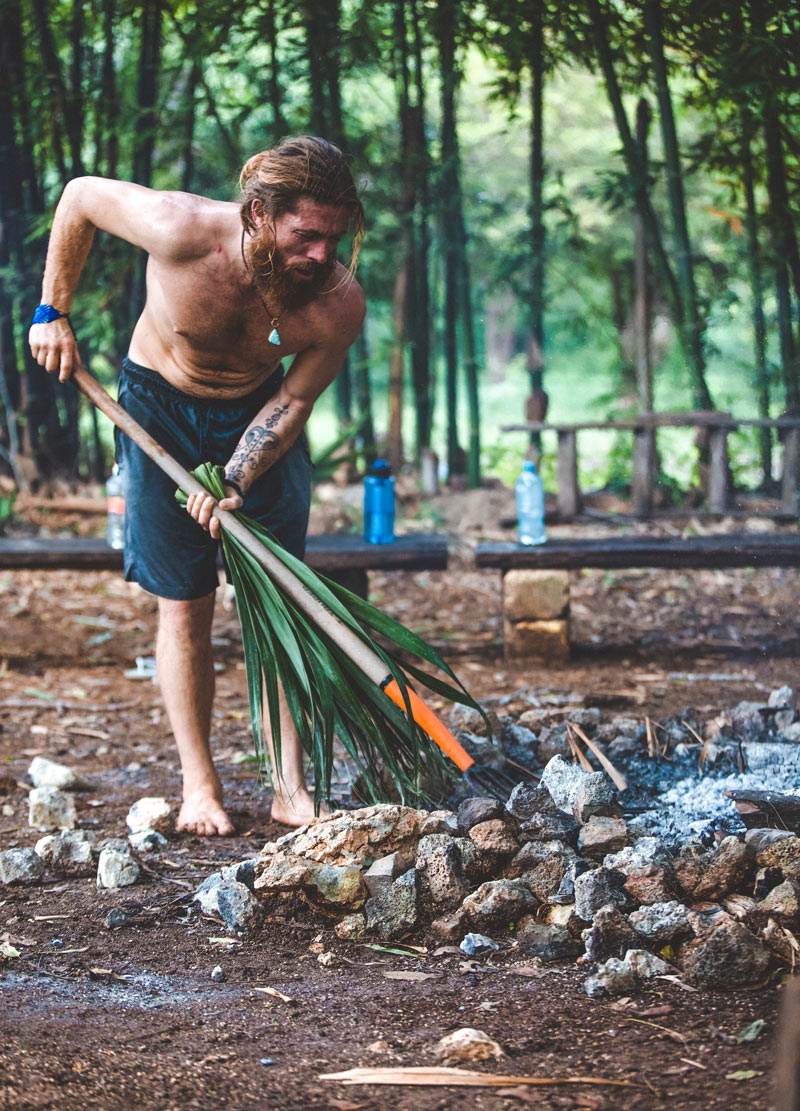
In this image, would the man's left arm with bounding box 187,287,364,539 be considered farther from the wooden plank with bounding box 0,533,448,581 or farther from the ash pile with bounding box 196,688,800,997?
the wooden plank with bounding box 0,533,448,581

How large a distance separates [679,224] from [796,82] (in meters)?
1.24

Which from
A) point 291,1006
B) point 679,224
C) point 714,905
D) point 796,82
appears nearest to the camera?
point 291,1006

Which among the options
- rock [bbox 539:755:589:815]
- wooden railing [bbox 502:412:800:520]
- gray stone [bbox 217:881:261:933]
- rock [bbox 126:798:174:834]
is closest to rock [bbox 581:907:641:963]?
rock [bbox 539:755:589:815]

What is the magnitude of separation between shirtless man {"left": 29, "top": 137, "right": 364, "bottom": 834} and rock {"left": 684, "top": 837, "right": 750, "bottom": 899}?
1034 mm

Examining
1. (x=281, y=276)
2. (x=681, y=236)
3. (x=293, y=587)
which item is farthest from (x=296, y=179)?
(x=681, y=236)

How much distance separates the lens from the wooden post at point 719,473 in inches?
233

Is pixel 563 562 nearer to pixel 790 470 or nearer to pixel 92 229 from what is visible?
pixel 92 229

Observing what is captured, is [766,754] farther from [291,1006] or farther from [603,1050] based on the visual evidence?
[291,1006]

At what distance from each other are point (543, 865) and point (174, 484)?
4.41 ft

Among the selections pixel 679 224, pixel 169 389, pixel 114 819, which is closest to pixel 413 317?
pixel 679 224

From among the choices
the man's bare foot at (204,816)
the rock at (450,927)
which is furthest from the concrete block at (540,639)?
the rock at (450,927)

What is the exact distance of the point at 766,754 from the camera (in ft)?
9.07

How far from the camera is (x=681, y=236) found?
18.1 ft

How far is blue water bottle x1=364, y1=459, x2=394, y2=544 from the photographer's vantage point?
418cm
